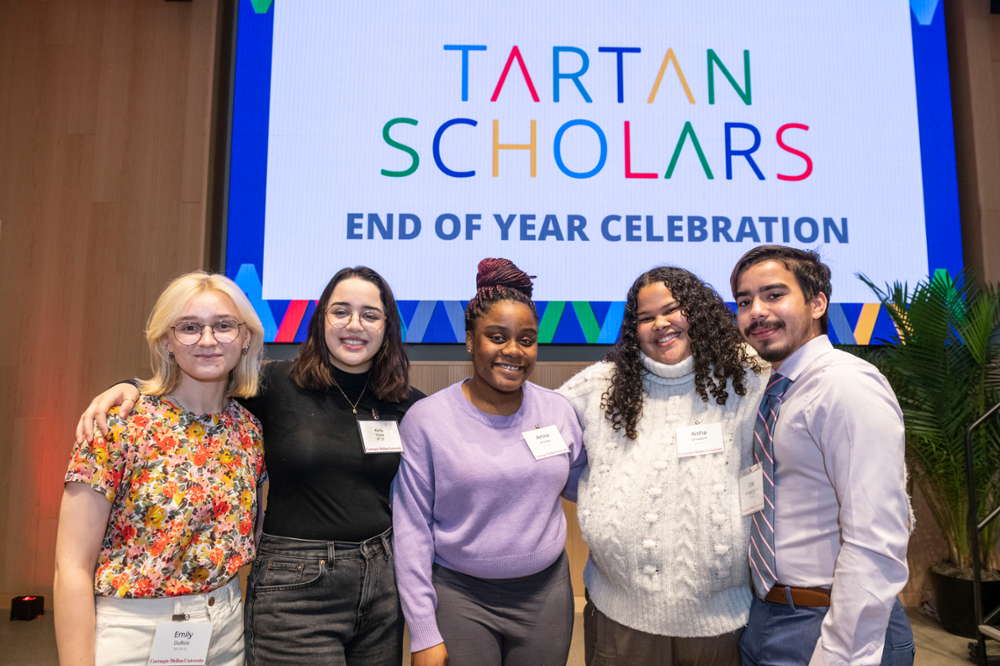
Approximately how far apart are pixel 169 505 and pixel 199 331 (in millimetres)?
427

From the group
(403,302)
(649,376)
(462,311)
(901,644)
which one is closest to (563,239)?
(462,311)

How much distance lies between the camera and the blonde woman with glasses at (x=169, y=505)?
1.31 metres

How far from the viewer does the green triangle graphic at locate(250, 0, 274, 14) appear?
3.74 m

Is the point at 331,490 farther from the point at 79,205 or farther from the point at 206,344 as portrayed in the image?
the point at 79,205

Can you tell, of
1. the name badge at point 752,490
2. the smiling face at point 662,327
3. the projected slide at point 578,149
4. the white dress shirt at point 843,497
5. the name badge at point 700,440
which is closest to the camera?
the white dress shirt at point 843,497

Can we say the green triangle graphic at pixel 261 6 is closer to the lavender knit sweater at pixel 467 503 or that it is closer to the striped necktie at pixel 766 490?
the lavender knit sweater at pixel 467 503

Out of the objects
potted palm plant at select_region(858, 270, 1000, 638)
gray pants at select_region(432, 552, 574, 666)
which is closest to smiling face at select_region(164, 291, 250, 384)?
gray pants at select_region(432, 552, 574, 666)

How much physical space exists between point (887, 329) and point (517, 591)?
319 cm

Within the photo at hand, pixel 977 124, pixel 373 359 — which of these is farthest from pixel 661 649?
pixel 977 124

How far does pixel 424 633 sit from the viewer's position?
1.50 meters

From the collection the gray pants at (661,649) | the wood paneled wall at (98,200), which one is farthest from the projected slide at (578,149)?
the gray pants at (661,649)

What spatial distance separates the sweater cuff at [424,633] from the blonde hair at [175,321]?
0.75 m

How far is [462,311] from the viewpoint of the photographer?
3592 mm

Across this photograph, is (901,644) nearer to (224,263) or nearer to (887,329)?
(887,329)
